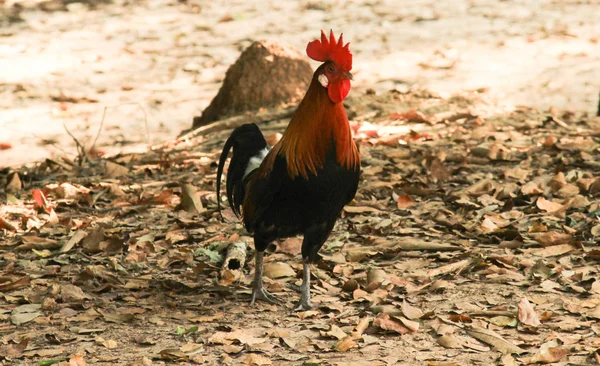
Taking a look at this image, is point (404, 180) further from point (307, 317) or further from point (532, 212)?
point (307, 317)

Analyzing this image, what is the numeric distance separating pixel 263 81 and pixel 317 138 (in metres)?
4.26

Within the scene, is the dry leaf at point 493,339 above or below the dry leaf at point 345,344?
above

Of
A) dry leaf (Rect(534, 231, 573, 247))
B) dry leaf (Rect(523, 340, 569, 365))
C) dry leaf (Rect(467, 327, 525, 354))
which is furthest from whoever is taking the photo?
dry leaf (Rect(534, 231, 573, 247))

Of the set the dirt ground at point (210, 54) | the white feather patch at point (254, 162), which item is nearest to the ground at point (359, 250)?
the dirt ground at point (210, 54)

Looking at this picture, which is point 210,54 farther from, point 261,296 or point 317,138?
point 317,138

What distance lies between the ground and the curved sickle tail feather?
0.51 meters

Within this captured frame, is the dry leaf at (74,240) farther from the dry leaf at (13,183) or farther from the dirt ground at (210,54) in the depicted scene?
the dirt ground at (210,54)

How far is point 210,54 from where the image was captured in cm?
1159

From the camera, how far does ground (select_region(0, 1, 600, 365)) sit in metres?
4.14

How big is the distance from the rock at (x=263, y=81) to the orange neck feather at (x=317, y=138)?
4082 mm

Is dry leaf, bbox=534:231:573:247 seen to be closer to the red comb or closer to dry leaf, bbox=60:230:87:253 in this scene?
the red comb

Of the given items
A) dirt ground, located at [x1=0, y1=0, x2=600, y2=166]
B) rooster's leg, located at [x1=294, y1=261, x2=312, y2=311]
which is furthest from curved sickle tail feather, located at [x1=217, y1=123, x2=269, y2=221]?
dirt ground, located at [x1=0, y1=0, x2=600, y2=166]

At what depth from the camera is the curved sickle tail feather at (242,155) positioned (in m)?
4.96

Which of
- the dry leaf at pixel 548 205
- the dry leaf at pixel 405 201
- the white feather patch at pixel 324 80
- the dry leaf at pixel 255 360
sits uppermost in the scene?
the white feather patch at pixel 324 80
